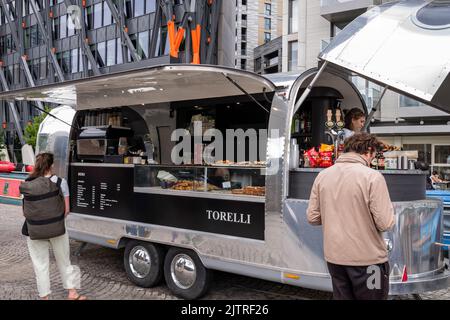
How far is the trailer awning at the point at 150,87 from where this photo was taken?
4609 millimetres

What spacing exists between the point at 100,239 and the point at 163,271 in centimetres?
119

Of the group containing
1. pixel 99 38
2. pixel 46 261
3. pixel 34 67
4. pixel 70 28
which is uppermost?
pixel 70 28

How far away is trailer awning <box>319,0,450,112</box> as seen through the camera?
3820 millimetres

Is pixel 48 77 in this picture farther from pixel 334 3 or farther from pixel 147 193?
pixel 147 193

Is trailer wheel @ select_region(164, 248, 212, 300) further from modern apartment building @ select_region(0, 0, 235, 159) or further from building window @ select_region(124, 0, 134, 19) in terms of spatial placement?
building window @ select_region(124, 0, 134, 19)

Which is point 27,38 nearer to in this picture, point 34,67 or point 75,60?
point 34,67

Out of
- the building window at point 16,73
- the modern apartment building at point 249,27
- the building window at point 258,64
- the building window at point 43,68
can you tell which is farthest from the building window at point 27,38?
the building window at point 258,64

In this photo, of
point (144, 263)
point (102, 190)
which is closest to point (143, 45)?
point (102, 190)

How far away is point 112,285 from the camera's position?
582cm

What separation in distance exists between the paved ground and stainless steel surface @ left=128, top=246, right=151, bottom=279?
0.61 feet

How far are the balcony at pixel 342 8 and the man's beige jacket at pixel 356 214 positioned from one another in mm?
20950

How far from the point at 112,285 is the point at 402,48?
4399 mm

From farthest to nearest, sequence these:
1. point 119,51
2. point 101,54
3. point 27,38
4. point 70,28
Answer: point 27,38 → point 70,28 → point 101,54 → point 119,51

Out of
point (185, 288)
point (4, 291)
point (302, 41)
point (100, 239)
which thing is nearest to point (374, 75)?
point (185, 288)
